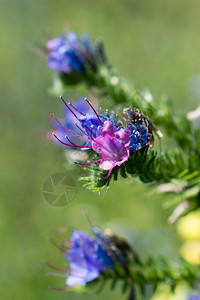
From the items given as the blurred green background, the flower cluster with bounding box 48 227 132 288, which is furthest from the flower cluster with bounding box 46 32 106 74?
the blurred green background

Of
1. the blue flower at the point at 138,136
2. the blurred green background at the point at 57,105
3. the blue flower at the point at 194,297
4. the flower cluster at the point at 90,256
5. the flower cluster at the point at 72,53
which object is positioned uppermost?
the blurred green background at the point at 57,105

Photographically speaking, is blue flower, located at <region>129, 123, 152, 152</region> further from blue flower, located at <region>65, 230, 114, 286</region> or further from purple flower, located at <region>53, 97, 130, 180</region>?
blue flower, located at <region>65, 230, 114, 286</region>

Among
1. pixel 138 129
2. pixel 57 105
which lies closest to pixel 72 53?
pixel 138 129

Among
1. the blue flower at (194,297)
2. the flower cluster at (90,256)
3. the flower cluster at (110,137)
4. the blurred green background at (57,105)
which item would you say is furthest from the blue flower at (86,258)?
the blurred green background at (57,105)

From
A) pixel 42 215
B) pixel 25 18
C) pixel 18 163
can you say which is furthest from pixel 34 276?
pixel 25 18

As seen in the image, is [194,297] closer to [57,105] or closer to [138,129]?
[138,129]

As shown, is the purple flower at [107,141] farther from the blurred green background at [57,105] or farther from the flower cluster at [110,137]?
the blurred green background at [57,105]
